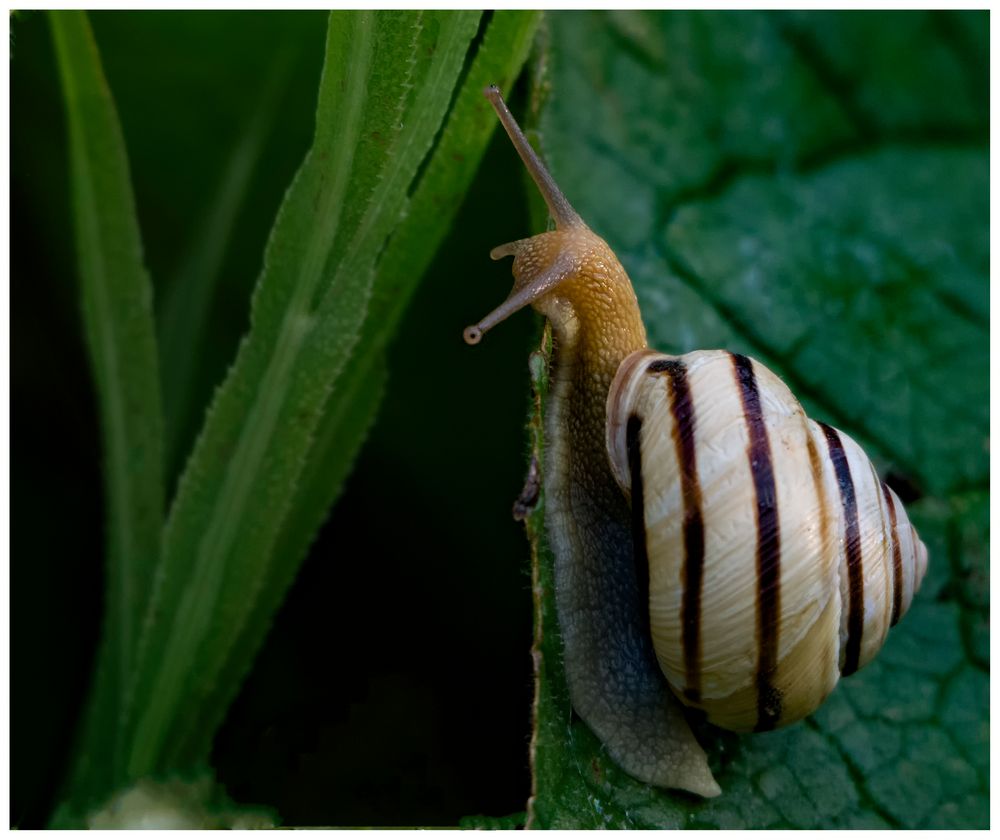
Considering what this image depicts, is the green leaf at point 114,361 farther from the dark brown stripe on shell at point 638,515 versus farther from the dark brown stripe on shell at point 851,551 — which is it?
the dark brown stripe on shell at point 851,551

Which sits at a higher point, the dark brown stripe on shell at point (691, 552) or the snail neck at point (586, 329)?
the snail neck at point (586, 329)

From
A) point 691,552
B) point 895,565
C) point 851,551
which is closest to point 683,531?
point 691,552

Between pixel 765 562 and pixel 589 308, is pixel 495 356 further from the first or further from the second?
pixel 765 562

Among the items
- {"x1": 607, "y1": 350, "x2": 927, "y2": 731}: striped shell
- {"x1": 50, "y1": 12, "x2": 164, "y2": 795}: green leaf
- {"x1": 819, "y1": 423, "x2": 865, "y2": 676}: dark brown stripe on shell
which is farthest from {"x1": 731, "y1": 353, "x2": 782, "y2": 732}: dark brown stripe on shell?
{"x1": 50, "y1": 12, "x2": 164, "y2": 795}: green leaf

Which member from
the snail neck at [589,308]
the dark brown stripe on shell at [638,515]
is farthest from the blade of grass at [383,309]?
the dark brown stripe on shell at [638,515]

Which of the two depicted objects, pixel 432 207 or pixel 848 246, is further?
pixel 848 246
